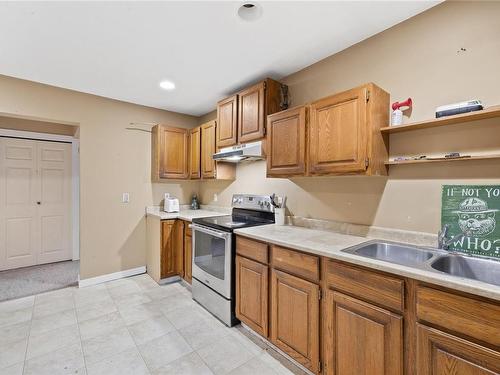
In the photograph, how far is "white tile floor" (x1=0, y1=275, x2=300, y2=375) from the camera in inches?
69.5

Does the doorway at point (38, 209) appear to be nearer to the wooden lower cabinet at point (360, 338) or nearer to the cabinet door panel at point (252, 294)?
the cabinet door panel at point (252, 294)

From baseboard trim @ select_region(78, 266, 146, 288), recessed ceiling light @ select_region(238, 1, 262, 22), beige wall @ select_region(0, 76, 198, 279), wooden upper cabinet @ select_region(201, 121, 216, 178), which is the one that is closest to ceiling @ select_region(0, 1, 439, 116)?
recessed ceiling light @ select_region(238, 1, 262, 22)

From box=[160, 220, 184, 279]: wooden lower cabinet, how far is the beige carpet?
4.00 ft

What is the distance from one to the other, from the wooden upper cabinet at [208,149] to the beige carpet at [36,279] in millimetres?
2265

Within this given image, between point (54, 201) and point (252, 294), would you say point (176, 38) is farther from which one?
point (54, 201)

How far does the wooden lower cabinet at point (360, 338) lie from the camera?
48.7 inches

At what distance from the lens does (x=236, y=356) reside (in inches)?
74.0

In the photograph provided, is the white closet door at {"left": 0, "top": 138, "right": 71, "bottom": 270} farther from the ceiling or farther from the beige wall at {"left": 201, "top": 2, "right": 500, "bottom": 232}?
the beige wall at {"left": 201, "top": 2, "right": 500, "bottom": 232}

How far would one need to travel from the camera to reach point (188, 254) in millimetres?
3037

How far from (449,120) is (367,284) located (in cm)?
108

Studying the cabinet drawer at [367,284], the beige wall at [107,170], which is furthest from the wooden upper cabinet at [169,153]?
the cabinet drawer at [367,284]

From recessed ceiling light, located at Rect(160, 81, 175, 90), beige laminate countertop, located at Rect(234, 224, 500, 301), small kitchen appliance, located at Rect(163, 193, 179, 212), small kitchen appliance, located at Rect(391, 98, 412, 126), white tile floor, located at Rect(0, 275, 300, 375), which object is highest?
recessed ceiling light, located at Rect(160, 81, 175, 90)

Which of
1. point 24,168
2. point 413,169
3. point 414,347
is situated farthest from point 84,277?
point 413,169

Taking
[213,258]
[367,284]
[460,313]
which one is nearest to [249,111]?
[213,258]
